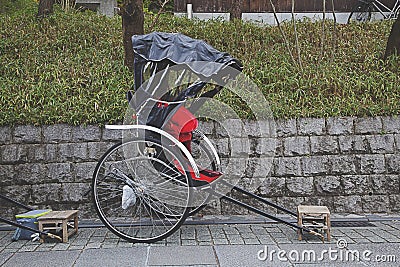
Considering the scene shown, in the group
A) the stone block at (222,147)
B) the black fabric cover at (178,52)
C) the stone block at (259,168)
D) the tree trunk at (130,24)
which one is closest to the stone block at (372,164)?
the stone block at (259,168)

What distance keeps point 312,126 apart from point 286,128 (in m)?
0.30

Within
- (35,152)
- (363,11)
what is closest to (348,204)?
(35,152)

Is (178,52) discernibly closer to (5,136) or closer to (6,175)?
(5,136)

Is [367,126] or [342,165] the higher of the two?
[367,126]

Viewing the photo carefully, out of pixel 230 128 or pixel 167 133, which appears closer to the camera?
pixel 167 133

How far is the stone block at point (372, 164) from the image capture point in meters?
6.03

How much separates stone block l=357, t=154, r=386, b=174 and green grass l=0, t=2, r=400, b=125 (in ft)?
1.70

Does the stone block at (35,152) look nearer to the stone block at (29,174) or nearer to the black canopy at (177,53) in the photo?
the stone block at (29,174)

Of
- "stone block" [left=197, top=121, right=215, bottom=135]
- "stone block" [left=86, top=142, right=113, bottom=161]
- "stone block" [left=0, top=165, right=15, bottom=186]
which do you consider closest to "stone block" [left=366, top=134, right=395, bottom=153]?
"stone block" [left=197, top=121, right=215, bottom=135]

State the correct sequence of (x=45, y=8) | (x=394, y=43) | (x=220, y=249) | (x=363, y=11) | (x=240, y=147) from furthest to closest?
(x=363, y=11) < (x=45, y=8) < (x=394, y=43) < (x=240, y=147) < (x=220, y=249)

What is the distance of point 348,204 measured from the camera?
600 centimetres

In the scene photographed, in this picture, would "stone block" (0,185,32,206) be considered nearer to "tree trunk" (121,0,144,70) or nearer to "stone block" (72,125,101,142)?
"stone block" (72,125,101,142)

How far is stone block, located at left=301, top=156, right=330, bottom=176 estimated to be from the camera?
6.02 metres

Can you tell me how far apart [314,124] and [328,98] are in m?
0.62
